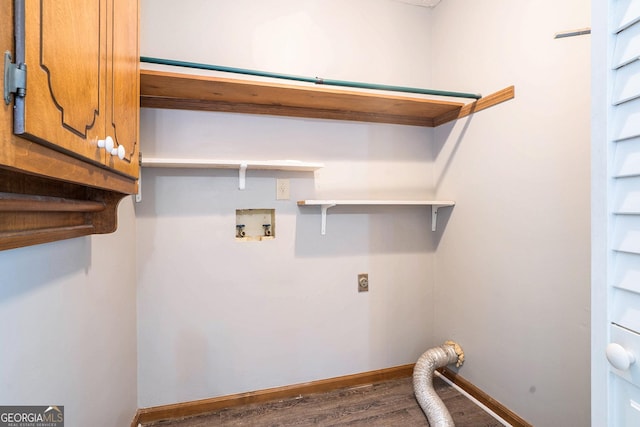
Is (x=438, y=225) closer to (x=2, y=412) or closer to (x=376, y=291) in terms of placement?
(x=376, y=291)

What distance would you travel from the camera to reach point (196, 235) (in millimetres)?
1867

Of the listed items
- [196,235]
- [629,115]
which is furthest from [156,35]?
[629,115]

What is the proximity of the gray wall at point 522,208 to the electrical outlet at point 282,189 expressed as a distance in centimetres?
115

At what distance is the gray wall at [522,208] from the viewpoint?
1396mm

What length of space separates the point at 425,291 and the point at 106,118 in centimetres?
222

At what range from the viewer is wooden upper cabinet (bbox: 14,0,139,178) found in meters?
0.39

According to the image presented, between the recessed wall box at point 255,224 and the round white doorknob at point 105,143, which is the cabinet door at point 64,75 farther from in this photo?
the recessed wall box at point 255,224

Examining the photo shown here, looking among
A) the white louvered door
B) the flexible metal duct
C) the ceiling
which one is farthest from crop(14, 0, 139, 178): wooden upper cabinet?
the ceiling

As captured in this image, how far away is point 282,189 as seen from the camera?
6.59 feet

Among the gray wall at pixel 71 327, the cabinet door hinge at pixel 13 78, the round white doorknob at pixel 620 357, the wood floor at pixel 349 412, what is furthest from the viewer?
the wood floor at pixel 349 412

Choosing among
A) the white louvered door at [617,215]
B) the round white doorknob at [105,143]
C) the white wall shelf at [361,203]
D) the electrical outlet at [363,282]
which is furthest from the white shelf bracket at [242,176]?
the white louvered door at [617,215]

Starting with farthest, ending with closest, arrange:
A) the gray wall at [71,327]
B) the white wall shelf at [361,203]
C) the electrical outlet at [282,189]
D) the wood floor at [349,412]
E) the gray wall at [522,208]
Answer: the electrical outlet at [282,189]
the white wall shelf at [361,203]
the wood floor at [349,412]
the gray wall at [522,208]
the gray wall at [71,327]

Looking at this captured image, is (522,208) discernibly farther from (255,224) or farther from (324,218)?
(255,224)

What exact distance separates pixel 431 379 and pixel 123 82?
2.22 meters
